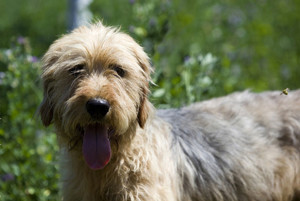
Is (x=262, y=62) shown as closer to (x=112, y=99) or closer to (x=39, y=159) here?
(x=39, y=159)

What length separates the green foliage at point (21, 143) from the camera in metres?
5.14

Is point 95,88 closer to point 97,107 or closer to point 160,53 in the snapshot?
point 97,107

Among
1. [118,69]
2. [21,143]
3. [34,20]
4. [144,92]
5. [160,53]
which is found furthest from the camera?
[34,20]

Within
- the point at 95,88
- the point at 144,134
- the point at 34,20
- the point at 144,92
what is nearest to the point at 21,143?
the point at 144,134

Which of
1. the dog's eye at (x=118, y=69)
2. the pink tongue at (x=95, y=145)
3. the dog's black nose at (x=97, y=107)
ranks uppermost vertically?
the dog's eye at (x=118, y=69)

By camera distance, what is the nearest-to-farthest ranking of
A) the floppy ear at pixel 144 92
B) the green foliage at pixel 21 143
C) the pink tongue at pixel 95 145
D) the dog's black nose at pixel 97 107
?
the dog's black nose at pixel 97 107, the pink tongue at pixel 95 145, the floppy ear at pixel 144 92, the green foliage at pixel 21 143

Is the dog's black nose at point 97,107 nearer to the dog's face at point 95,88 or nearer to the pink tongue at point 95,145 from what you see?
the dog's face at point 95,88

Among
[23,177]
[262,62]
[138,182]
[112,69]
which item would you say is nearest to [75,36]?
[112,69]

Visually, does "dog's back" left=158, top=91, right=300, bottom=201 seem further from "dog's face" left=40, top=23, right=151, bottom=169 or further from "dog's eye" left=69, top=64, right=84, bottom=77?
"dog's eye" left=69, top=64, right=84, bottom=77

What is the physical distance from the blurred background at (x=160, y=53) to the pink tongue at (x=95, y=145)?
88 cm

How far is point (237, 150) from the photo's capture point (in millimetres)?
4523

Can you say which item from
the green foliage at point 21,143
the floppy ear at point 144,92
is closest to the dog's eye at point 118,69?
the floppy ear at point 144,92

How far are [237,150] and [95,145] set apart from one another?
1.42m

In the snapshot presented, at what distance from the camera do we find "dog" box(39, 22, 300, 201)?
3.73m
